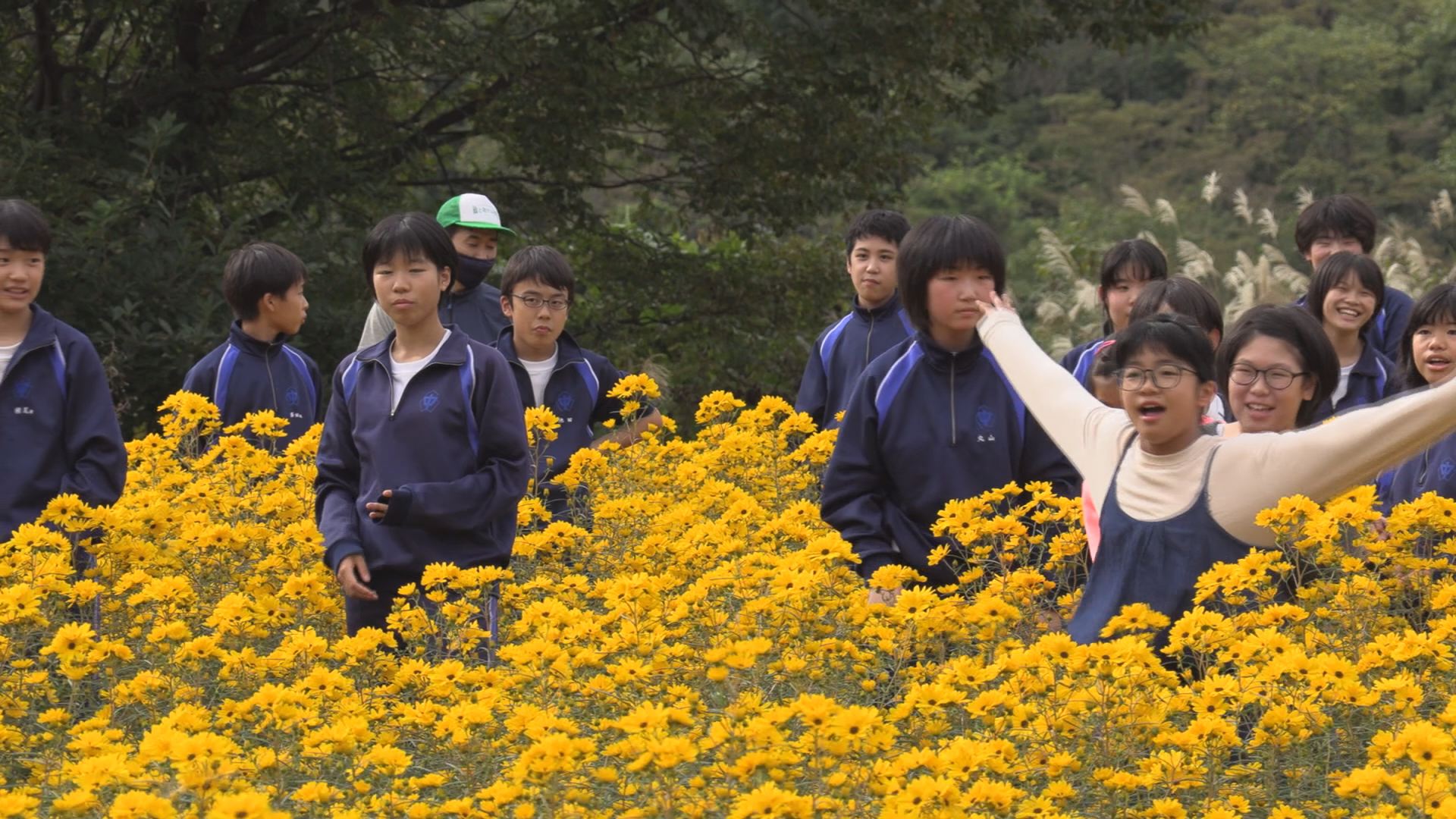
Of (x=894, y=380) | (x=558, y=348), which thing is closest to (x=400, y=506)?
(x=894, y=380)

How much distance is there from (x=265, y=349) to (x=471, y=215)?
971 millimetres

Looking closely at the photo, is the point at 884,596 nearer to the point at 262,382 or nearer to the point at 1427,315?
the point at 1427,315

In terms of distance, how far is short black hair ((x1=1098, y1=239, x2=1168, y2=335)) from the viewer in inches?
291

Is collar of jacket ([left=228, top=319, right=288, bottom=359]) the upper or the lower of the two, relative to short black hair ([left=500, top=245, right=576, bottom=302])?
upper

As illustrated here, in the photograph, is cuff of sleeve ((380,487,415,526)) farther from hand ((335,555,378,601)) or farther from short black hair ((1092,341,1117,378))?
short black hair ((1092,341,1117,378))

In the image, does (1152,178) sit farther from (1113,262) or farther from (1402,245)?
(1113,262)

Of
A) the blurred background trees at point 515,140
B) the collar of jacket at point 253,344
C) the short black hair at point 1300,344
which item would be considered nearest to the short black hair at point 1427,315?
the short black hair at point 1300,344

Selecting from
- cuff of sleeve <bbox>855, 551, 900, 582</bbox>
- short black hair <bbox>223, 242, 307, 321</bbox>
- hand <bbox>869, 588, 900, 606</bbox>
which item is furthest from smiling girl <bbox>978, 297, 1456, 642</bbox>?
short black hair <bbox>223, 242, 307, 321</bbox>

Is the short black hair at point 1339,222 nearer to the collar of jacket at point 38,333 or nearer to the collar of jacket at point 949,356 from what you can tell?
the collar of jacket at point 949,356

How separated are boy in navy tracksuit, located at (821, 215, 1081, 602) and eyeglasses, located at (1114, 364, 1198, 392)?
81 cm

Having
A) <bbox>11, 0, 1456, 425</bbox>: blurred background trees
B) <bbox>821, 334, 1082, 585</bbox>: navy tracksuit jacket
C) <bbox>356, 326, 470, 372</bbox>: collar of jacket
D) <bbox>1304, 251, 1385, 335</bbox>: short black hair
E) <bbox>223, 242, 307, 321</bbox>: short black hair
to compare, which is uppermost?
<bbox>11, 0, 1456, 425</bbox>: blurred background trees

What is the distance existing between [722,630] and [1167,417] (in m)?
1.07

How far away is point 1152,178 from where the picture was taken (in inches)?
1366

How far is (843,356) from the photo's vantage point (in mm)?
7633
